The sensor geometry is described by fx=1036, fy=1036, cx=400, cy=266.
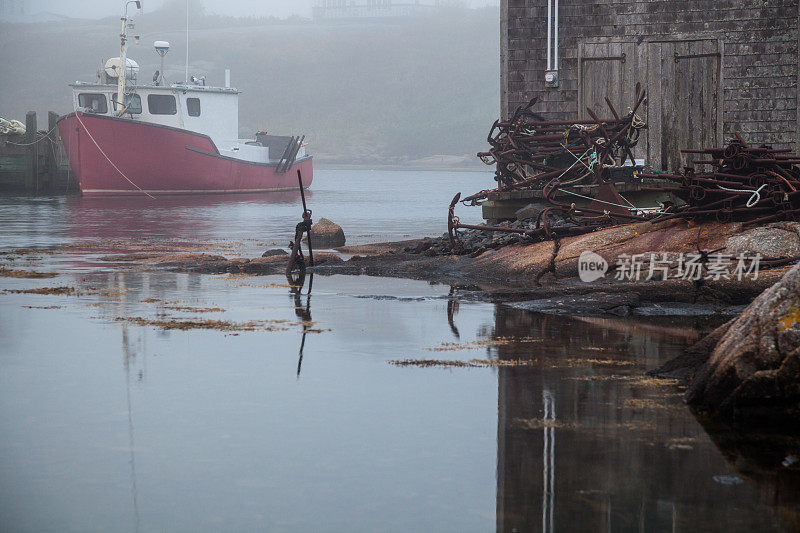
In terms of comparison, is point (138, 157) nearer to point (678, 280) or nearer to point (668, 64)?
point (668, 64)

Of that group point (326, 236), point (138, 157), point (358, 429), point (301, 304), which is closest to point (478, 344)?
point (358, 429)

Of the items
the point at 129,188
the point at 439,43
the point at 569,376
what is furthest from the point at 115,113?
the point at 439,43

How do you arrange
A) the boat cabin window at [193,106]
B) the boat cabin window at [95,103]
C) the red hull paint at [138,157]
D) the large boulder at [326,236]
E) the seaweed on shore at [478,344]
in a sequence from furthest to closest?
1. the boat cabin window at [193,106]
2. the boat cabin window at [95,103]
3. the red hull paint at [138,157]
4. the large boulder at [326,236]
5. the seaweed on shore at [478,344]

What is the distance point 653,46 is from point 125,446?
43.5 feet

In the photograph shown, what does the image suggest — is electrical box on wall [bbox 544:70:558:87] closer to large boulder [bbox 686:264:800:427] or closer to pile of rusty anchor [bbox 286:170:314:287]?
pile of rusty anchor [bbox 286:170:314:287]

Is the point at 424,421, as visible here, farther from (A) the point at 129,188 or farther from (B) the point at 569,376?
(A) the point at 129,188

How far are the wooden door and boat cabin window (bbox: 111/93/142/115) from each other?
25.0 m

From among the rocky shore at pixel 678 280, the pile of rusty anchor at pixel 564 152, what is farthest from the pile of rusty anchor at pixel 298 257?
the pile of rusty anchor at pixel 564 152

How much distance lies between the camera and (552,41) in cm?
1603

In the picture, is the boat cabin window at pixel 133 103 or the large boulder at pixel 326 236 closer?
the large boulder at pixel 326 236

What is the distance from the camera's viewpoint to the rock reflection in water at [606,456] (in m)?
3.47

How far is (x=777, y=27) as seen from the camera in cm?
1539

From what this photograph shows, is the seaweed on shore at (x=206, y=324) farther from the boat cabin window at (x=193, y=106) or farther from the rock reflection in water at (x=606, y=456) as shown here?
the boat cabin window at (x=193, y=106)

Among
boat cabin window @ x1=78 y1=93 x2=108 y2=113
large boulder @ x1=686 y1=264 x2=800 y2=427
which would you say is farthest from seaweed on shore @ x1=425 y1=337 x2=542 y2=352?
boat cabin window @ x1=78 y1=93 x2=108 y2=113
